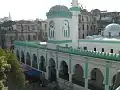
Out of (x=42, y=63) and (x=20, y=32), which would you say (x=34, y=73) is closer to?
(x=42, y=63)

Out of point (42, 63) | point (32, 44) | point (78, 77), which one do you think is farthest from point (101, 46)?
point (32, 44)

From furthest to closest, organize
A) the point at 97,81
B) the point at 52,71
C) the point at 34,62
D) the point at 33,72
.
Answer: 1. the point at 34,62
2. the point at 33,72
3. the point at 52,71
4. the point at 97,81

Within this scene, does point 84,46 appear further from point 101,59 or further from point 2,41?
point 2,41

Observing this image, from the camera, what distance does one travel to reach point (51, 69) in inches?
1039

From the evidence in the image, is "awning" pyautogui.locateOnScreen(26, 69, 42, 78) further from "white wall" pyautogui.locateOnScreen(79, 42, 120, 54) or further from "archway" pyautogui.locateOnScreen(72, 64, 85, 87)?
"white wall" pyautogui.locateOnScreen(79, 42, 120, 54)

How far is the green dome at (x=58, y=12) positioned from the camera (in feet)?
81.7

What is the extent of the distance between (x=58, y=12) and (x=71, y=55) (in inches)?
227

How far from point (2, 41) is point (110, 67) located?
3005 centimetres

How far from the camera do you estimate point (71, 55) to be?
21547 millimetres

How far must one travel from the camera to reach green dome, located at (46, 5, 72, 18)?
24891 millimetres

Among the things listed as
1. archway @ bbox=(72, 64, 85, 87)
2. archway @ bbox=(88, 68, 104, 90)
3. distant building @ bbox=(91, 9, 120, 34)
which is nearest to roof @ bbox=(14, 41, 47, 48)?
archway @ bbox=(72, 64, 85, 87)

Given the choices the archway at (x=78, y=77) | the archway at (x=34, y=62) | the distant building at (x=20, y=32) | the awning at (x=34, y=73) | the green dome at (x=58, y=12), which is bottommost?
the awning at (x=34, y=73)

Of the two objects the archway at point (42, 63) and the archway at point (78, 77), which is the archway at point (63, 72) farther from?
the archway at point (42, 63)

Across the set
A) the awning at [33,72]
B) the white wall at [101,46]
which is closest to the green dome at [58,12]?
the white wall at [101,46]
